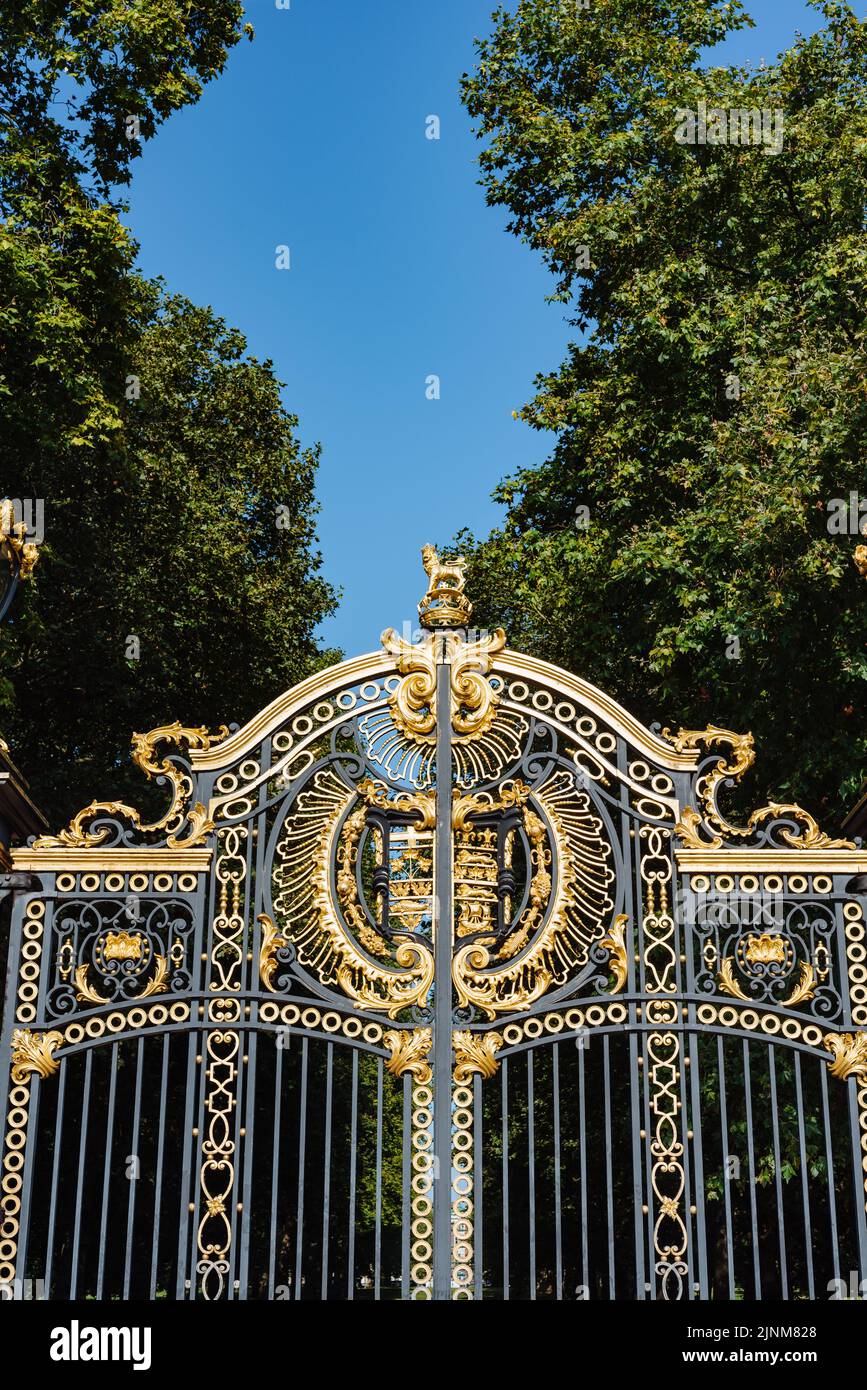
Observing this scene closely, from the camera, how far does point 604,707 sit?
23.0 ft

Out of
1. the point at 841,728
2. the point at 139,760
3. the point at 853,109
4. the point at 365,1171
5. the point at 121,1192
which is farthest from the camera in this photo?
the point at 365,1171

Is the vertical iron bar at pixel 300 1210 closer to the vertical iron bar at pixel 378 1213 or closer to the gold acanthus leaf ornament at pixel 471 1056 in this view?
the vertical iron bar at pixel 378 1213

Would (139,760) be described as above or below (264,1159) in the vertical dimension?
above

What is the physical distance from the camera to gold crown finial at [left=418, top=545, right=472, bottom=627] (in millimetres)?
7250

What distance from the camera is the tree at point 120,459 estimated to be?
39.9 ft

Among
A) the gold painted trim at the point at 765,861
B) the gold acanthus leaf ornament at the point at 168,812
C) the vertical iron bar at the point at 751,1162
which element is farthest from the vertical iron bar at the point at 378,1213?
the gold painted trim at the point at 765,861

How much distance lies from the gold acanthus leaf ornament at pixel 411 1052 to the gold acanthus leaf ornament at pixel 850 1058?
6.13 ft

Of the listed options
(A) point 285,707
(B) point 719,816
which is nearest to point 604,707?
(B) point 719,816

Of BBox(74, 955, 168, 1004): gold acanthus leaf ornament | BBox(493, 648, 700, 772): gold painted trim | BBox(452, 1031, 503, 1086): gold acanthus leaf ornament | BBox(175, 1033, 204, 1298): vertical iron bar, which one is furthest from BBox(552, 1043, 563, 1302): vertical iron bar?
A: BBox(74, 955, 168, 1004): gold acanthus leaf ornament

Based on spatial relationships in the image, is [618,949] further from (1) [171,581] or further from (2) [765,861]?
(1) [171,581]

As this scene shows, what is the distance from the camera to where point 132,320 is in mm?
17391
